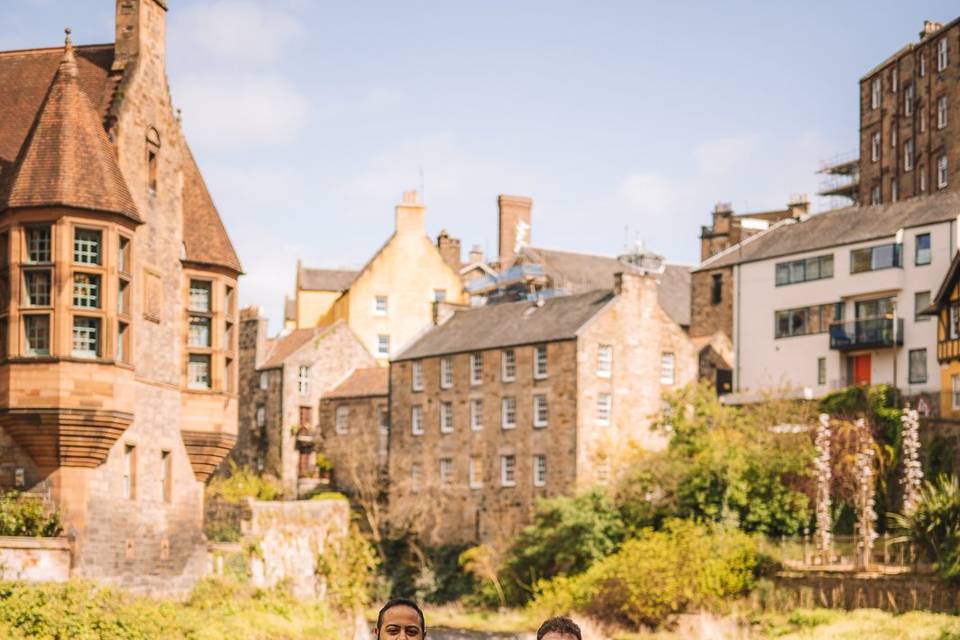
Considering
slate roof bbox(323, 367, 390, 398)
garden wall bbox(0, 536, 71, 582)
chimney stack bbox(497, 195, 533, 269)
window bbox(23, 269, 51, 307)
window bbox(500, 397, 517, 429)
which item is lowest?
garden wall bbox(0, 536, 71, 582)

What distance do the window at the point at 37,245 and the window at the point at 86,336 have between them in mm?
1304

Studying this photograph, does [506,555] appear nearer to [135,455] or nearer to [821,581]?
[821,581]

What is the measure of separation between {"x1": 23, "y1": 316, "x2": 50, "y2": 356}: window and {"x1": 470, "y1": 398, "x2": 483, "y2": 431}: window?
118ft

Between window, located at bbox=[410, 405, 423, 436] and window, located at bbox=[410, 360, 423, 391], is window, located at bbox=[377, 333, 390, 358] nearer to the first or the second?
window, located at bbox=[410, 360, 423, 391]

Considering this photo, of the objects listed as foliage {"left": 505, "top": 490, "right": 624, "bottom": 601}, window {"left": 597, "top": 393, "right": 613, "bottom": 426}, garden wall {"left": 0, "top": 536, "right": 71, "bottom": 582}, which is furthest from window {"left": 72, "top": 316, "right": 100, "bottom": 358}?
window {"left": 597, "top": 393, "right": 613, "bottom": 426}

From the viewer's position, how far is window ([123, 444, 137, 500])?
32656mm

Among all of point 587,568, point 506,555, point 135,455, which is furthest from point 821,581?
point 135,455

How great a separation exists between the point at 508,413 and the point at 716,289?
46.5 feet

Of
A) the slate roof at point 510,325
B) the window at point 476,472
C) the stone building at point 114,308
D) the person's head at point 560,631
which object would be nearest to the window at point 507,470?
the window at point 476,472

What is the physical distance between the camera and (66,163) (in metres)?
30.8

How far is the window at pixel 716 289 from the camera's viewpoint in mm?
73250

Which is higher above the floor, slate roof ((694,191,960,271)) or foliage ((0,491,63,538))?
slate roof ((694,191,960,271))

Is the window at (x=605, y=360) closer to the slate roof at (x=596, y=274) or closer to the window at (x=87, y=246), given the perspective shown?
the slate roof at (x=596, y=274)

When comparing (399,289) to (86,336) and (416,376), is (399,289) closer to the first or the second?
(416,376)
